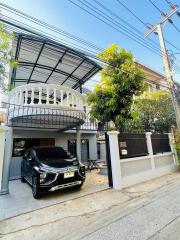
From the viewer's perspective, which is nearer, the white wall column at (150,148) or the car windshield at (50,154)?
the car windshield at (50,154)

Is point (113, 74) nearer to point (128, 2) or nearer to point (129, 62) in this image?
→ point (129, 62)

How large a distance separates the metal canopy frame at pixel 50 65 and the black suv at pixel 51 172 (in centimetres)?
437

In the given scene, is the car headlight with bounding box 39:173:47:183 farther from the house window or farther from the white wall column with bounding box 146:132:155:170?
the house window

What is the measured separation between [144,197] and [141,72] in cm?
499

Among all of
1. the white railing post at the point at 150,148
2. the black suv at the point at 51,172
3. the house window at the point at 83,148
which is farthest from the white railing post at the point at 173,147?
the black suv at the point at 51,172

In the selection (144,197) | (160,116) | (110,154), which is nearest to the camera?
(144,197)

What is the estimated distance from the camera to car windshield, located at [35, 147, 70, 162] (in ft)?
18.2

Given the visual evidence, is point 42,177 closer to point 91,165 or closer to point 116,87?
point 116,87

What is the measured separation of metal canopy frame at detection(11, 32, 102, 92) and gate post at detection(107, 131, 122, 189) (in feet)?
12.6

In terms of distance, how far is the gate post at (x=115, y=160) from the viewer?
544cm

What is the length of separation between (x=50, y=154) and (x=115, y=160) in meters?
2.38

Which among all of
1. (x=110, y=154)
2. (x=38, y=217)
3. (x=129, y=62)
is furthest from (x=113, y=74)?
(x=38, y=217)

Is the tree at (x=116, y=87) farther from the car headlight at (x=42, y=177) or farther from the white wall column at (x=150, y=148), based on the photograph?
the car headlight at (x=42, y=177)

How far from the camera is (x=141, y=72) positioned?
274 inches
